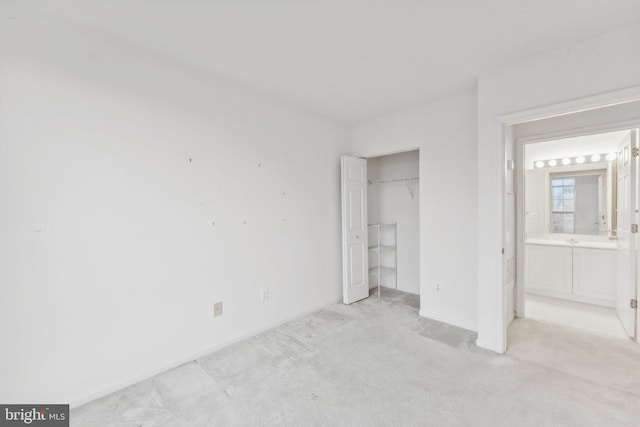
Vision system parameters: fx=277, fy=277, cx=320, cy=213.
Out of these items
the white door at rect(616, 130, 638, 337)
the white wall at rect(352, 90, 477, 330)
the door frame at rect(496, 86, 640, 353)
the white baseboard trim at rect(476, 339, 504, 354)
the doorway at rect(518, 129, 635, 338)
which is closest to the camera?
the door frame at rect(496, 86, 640, 353)

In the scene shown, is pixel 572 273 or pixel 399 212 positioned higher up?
pixel 399 212

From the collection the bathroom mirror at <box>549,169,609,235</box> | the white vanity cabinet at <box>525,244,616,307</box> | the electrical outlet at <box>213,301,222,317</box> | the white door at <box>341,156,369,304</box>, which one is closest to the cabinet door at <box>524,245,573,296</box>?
the white vanity cabinet at <box>525,244,616,307</box>

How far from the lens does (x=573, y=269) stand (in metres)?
3.74

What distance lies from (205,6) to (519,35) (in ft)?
6.97

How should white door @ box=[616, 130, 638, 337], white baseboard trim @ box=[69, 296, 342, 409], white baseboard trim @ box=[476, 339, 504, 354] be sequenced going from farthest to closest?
white door @ box=[616, 130, 638, 337] < white baseboard trim @ box=[476, 339, 504, 354] < white baseboard trim @ box=[69, 296, 342, 409]

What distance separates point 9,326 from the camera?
64.5 inches

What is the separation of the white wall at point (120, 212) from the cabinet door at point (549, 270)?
3693 millimetres

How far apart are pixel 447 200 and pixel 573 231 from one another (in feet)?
8.51

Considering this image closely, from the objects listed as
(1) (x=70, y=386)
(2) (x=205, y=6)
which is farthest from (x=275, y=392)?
(2) (x=205, y=6)

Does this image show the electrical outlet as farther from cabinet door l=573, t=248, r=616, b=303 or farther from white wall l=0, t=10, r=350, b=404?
cabinet door l=573, t=248, r=616, b=303

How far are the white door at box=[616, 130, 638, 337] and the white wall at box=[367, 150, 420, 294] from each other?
207 cm

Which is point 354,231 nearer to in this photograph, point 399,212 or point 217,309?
point 399,212

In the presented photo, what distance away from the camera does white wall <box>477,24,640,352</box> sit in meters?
1.94

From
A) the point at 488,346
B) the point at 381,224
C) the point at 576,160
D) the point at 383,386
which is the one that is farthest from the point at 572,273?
the point at 383,386
